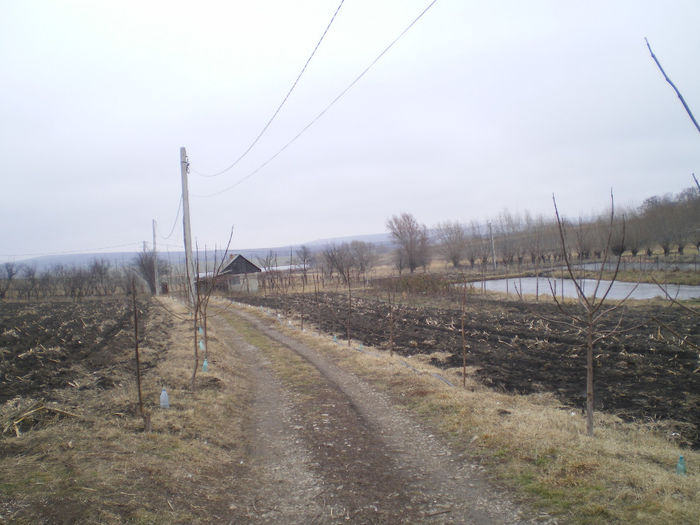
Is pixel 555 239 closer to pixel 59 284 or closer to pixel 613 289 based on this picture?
pixel 613 289

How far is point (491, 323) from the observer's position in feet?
53.7

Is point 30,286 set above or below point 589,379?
above

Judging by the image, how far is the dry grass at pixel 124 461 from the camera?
3.43 m

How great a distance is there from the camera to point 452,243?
214 feet

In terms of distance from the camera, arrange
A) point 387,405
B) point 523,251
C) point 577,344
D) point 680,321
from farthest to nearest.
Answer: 1. point 523,251
2. point 680,321
3. point 577,344
4. point 387,405

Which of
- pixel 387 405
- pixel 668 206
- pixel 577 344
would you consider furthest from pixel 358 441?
pixel 668 206

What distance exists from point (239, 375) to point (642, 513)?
736 centimetres

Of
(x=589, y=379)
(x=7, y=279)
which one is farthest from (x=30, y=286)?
(x=589, y=379)

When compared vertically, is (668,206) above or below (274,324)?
above

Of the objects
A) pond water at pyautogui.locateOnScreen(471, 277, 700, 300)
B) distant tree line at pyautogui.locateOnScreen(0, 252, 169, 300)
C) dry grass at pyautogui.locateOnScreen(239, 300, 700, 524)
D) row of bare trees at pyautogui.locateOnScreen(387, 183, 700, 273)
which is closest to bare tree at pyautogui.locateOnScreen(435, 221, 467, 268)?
row of bare trees at pyautogui.locateOnScreen(387, 183, 700, 273)

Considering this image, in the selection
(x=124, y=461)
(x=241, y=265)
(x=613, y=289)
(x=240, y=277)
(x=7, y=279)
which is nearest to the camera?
(x=124, y=461)

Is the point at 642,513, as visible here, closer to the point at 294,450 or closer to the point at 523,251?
the point at 294,450

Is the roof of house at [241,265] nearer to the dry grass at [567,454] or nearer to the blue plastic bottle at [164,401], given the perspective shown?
the blue plastic bottle at [164,401]

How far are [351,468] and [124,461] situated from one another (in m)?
2.30
